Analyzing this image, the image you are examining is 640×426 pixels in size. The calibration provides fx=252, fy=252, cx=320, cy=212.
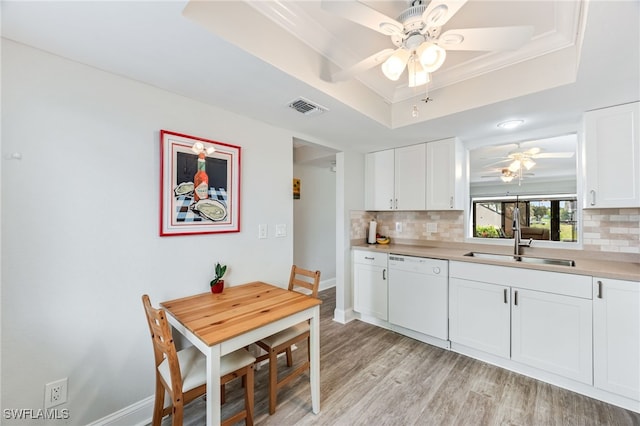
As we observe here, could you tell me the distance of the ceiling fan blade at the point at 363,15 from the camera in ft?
3.40

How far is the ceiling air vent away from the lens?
188 centimetres

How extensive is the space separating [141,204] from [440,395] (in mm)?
2492

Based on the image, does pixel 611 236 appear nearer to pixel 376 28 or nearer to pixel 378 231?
pixel 378 231

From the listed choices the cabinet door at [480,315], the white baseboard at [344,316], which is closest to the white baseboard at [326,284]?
the white baseboard at [344,316]

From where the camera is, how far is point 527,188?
260 centimetres

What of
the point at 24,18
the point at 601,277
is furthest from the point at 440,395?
the point at 24,18

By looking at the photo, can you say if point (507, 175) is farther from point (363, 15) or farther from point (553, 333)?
point (363, 15)

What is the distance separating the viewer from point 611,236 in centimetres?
212

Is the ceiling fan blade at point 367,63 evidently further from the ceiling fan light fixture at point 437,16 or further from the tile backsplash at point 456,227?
the tile backsplash at point 456,227

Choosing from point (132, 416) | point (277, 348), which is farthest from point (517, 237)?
point (132, 416)

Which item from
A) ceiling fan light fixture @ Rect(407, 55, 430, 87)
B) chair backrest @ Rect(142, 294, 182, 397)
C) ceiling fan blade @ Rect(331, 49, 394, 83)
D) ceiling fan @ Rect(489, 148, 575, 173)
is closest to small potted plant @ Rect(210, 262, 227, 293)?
chair backrest @ Rect(142, 294, 182, 397)

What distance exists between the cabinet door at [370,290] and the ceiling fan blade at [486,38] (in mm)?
2232

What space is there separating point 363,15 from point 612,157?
7.36ft

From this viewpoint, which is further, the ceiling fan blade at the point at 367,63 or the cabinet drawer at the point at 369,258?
the cabinet drawer at the point at 369,258
